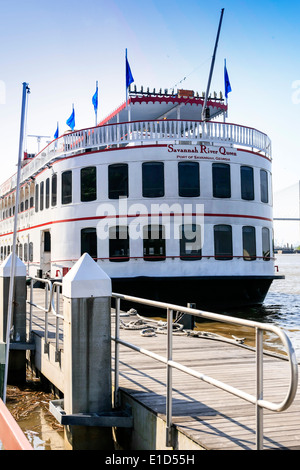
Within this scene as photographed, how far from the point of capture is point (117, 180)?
50.6 feet

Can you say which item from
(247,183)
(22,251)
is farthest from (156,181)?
(22,251)

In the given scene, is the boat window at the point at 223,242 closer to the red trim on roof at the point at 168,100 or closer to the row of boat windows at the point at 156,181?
the row of boat windows at the point at 156,181

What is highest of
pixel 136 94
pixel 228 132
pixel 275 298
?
pixel 136 94

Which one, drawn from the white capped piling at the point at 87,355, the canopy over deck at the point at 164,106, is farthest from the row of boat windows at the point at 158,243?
the white capped piling at the point at 87,355

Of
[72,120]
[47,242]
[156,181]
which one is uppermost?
[72,120]

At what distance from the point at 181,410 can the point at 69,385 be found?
1231 mm

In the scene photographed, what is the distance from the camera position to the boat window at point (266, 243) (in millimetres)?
16550

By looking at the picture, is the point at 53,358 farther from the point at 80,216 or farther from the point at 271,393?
the point at 80,216

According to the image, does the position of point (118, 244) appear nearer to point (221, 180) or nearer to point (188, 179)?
point (188, 179)

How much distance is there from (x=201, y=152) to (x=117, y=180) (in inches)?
106

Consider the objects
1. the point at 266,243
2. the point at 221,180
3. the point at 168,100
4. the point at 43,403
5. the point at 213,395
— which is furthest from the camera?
the point at 168,100

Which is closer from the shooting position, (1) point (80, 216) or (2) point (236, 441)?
(2) point (236, 441)

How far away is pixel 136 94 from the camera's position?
1777 centimetres

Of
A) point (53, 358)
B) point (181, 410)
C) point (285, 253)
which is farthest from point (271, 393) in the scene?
point (285, 253)
